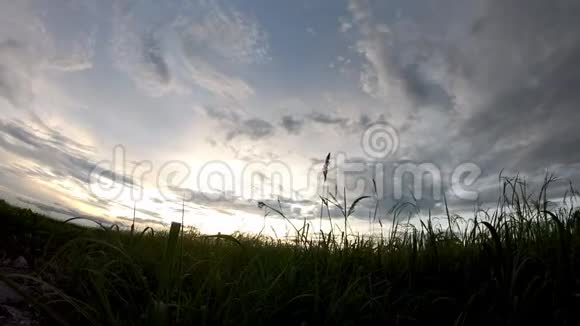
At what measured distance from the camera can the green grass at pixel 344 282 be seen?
97.3 inches

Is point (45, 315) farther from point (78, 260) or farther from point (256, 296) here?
point (256, 296)

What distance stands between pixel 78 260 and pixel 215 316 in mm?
1402

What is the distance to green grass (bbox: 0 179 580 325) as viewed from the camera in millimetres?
2471

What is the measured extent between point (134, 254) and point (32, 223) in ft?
9.28

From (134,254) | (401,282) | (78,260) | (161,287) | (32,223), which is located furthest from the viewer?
(32,223)

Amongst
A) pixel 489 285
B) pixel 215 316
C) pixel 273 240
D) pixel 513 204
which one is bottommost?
pixel 215 316

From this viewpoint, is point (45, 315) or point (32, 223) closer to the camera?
point (45, 315)

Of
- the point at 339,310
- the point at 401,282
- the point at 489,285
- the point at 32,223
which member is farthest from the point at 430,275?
the point at 32,223

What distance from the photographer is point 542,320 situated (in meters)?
2.63

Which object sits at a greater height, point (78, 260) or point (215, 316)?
point (78, 260)

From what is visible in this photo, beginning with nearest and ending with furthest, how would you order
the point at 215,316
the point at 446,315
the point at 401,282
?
the point at 215,316 → the point at 446,315 → the point at 401,282

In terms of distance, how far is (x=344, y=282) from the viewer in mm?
3580

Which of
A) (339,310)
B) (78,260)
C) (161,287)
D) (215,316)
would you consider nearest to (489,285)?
(339,310)

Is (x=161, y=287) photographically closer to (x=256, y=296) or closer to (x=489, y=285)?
(x=256, y=296)
